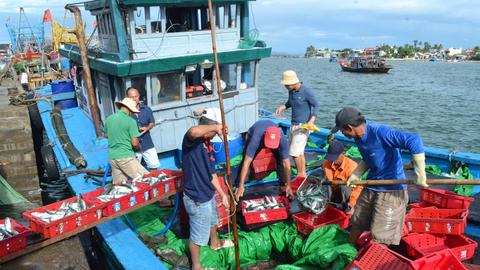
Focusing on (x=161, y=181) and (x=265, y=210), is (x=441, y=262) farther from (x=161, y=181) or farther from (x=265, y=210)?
(x=161, y=181)

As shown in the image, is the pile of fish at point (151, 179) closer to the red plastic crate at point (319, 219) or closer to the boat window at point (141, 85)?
the red plastic crate at point (319, 219)

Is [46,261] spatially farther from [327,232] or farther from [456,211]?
[456,211]

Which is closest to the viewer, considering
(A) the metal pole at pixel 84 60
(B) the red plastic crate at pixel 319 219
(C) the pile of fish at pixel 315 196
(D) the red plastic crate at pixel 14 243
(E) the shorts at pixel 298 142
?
(D) the red plastic crate at pixel 14 243

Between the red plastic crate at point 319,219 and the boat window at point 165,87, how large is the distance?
14.2ft

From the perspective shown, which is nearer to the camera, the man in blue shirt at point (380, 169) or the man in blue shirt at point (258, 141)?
the man in blue shirt at point (380, 169)

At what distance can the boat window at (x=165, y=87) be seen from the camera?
8547mm

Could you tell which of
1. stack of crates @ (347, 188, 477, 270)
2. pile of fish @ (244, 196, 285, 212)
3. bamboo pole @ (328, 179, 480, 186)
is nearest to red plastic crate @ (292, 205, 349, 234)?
pile of fish @ (244, 196, 285, 212)

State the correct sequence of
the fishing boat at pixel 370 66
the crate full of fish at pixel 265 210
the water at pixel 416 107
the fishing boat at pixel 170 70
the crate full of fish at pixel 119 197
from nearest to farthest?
the crate full of fish at pixel 119 197
the crate full of fish at pixel 265 210
the fishing boat at pixel 170 70
the water at pixel 416 107
the fishing boat at pixel 370 66

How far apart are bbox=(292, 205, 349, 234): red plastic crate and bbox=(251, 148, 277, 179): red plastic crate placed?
6.31 ft

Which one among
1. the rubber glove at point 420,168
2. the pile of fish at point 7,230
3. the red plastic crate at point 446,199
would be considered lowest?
the red plastic crate at point 446,199

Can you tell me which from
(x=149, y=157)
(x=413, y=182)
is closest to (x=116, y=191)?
(x=149, y=157)

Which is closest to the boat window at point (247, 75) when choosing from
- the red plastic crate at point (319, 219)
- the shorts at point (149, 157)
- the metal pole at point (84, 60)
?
the shorts at point (149, 157)

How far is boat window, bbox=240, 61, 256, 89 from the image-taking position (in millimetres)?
9906

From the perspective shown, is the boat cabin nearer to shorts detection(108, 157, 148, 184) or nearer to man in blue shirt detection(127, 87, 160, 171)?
man in blue shirt detection(127, 87, 160, 171)
